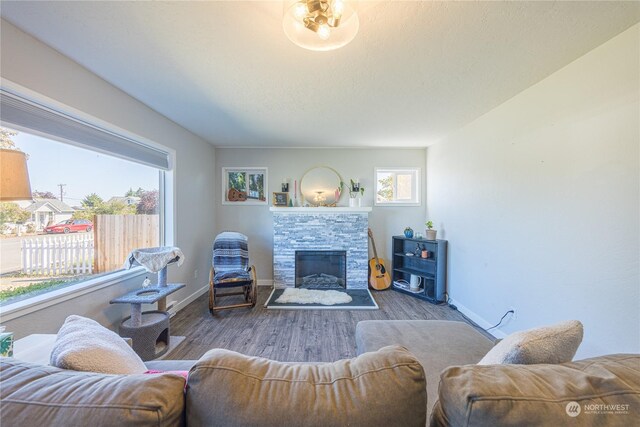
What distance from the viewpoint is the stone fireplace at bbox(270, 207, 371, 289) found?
13.3 ft

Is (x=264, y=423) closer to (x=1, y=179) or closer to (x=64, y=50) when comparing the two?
(x=1, y=179)

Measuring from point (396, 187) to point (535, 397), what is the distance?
4.03 m

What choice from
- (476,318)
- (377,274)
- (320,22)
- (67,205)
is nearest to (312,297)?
(377,274)

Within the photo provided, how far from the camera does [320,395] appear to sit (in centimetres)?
60

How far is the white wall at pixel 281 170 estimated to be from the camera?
4.27m

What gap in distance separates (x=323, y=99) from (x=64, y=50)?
6.33 ft

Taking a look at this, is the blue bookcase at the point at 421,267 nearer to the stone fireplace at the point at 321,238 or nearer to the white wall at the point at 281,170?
the white wall at the point at 281,170

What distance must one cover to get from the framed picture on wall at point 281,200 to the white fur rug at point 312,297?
1436mm

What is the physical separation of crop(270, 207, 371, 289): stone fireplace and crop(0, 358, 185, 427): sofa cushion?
135 inches

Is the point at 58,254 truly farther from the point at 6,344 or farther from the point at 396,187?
the point at 396,187

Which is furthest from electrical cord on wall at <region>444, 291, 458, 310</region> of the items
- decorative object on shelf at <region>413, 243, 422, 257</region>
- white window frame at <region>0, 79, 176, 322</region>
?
white window frame at <region>0, 79, 176, 322</region>

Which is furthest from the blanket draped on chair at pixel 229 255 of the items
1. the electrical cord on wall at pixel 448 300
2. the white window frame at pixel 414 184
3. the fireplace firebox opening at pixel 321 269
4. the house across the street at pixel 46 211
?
the electrical cord on wall at pixel 448 300

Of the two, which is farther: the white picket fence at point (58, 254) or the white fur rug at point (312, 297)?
the white fur rug at point (312, 297)

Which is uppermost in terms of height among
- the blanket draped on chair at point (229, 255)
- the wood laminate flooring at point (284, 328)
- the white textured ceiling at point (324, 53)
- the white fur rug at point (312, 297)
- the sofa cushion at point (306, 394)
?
the white textured ceiling at point (324, 53)
